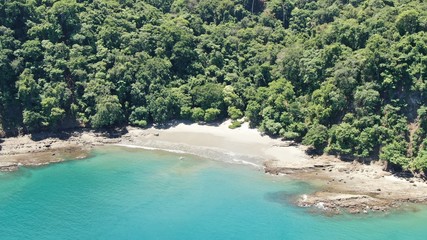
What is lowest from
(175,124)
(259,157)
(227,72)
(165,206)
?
(165,206)

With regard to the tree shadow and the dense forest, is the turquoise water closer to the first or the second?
the tree shadow

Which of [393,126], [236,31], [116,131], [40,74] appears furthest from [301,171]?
[40,74]

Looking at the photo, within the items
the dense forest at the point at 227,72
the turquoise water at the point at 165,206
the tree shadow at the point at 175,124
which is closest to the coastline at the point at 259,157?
the tree shadow at the point at 175,124

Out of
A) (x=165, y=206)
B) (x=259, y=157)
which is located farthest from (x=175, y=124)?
(x=165, y=206)

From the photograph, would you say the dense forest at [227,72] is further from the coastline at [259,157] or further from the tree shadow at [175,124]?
the coastline at [259,157]

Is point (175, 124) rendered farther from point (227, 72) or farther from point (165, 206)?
point (165, 206)

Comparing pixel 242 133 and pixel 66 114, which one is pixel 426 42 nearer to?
pixel 242 133

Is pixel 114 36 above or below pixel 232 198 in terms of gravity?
above
